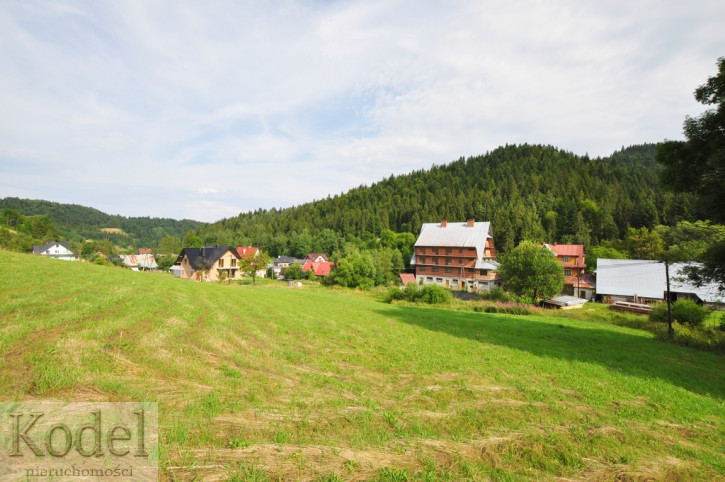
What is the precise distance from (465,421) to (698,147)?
17924 millimetres

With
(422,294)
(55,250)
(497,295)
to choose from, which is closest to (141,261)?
(55,250)

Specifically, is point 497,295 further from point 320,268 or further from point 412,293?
point 320,268

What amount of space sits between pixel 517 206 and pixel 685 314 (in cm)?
8487

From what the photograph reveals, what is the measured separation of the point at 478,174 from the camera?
182750 millimetres

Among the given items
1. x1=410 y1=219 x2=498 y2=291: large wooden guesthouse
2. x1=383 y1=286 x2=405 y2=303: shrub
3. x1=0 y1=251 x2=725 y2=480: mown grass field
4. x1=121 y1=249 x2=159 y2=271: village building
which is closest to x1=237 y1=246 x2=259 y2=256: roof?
x1=383 y1=286 x2=405 y2=303: shrub

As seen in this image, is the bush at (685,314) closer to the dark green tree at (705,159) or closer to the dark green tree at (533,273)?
the dark green tree at (533,273)

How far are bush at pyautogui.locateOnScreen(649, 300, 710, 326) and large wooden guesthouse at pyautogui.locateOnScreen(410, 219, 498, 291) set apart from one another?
41.0 meters

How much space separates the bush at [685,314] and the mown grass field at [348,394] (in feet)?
66.7

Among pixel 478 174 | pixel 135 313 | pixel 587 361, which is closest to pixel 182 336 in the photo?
pixel 135 313

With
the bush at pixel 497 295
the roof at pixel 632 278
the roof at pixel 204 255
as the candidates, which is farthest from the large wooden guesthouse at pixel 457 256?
the roof at pixel 204 255

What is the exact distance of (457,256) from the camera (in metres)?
78.0

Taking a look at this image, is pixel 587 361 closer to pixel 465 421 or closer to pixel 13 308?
pixel 465 421

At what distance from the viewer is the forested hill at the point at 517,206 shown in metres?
96.2

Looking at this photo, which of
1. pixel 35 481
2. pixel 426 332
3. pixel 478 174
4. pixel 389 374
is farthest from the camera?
pixel 478 174
